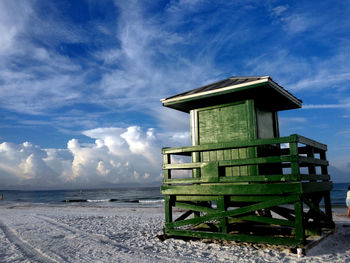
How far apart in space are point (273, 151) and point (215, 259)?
4.05m

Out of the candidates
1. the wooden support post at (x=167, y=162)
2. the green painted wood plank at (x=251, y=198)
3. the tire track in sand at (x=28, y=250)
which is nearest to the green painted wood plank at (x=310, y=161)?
the green painted wood plank at (x=251, y=198)

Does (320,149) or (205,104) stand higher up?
(205,104)

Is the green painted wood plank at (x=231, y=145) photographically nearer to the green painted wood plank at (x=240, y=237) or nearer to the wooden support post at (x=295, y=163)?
the wooden support post at (x=295, y=163)

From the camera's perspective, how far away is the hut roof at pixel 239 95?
7.87 metres

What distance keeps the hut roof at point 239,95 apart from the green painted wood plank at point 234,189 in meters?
2.59

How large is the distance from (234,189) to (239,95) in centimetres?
272

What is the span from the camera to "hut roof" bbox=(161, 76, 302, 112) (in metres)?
7.87

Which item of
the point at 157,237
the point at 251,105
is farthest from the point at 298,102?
the point at 157,237

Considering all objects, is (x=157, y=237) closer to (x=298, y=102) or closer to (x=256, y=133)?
(x=256, y=133)

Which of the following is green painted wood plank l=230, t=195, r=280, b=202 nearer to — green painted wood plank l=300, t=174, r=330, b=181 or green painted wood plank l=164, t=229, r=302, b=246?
green painted wood plank l=300, t=174, r=330, b=181

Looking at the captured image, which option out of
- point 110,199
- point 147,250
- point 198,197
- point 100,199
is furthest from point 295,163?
point 100,199

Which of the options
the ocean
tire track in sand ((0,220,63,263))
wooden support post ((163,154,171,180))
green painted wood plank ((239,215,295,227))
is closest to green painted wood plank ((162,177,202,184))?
wooden support post ((163,154,171,180))

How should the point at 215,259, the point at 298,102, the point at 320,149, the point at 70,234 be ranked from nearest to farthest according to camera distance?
the point at 215,259
the point at 320,149
the point at 298,102
the point at 70,234

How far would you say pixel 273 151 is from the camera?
29.9ft
